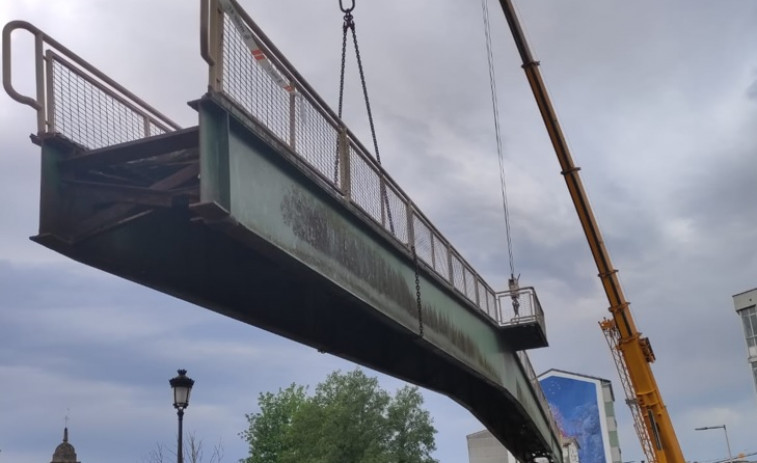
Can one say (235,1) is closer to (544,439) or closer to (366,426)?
(544,439)

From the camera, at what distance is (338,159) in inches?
419

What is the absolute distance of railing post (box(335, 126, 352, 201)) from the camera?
1052 centimetres

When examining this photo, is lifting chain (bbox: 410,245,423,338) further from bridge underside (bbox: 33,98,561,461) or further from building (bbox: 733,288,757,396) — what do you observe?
building (bbox: 733,288,757,396)

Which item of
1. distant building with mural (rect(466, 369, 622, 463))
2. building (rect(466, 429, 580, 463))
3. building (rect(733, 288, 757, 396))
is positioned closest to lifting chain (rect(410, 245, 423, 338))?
building (rect(733, 288, 757, 396))

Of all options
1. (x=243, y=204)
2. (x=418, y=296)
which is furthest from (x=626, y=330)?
(x=243, y=204)

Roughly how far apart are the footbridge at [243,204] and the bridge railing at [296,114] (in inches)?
0.9

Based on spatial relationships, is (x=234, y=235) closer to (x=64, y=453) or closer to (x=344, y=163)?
(x=344, y=163)

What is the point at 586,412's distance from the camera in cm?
10075

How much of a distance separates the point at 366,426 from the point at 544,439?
33.0 metres

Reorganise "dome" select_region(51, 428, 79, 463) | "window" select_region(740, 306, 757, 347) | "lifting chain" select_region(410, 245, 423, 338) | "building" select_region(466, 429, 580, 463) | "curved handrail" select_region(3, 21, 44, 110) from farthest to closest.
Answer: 1. "building" select_region(466, 429, 580, 463)
2. "window" select_region(740, 306, 757, 347)
3. "dome" select_region(51, 428, 79, 463)
4. "lifting chain" select_region(410, 245, 423, 338)
5. "curved handrail" select_region(3, 21, 44, 110)

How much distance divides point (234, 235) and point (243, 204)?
31 cm

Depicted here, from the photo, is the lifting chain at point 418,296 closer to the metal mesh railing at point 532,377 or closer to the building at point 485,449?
the metal mesh railing at point 532,377

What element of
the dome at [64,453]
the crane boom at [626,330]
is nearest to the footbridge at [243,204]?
the crane boom at [626,330]

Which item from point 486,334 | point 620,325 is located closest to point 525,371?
point 486,334
